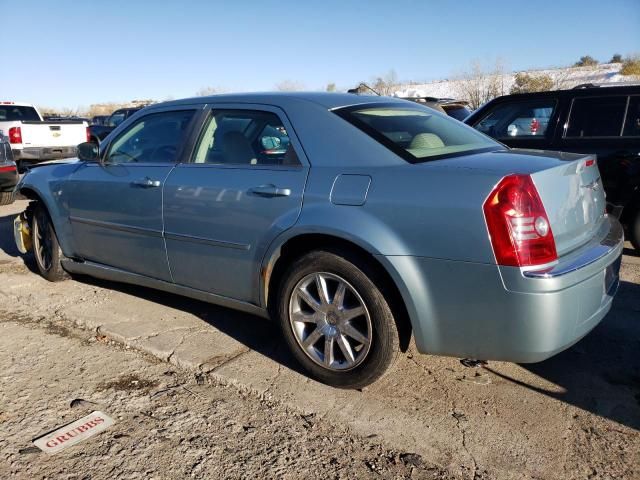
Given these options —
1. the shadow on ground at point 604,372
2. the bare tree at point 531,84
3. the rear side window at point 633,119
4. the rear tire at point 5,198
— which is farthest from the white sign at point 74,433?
the bare tree at point 531,84

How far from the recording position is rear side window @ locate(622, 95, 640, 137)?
5.55 m

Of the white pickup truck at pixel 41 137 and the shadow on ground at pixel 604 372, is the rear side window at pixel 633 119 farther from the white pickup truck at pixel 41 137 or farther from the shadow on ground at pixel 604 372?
the white pickup truck at pixel 41 137

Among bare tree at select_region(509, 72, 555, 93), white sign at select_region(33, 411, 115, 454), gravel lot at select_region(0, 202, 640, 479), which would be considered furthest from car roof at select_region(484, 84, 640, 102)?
bare tree at select_region(509, 72, 555, 93)

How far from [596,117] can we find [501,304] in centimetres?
407

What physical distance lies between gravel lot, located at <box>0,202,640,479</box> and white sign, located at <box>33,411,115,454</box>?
0.06 metres

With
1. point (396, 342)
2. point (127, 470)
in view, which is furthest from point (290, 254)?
point (127, 470)

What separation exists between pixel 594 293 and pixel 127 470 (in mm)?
2284

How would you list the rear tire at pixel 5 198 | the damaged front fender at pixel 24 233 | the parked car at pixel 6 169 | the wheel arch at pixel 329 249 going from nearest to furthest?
the wheel arch at pixel 329 249 → the damaged front fender at pixel 24 233 → the parked car at pixel 6 169 → the rear tire at pixel 5 198

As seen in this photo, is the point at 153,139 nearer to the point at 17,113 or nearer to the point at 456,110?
the point at 456,110

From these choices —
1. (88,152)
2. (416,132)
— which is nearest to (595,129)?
(416,132)

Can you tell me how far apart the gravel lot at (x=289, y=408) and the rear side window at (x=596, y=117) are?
2310 mm

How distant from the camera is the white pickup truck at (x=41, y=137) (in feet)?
41.1

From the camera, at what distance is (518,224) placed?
8.21ft

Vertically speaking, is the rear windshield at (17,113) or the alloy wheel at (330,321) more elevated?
the rear windshield at (17,113)
